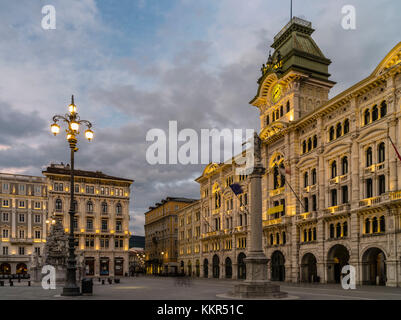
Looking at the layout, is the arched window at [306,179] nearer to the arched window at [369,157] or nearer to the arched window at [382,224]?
the arched window at [369,157]

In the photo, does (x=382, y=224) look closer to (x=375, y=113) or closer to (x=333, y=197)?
(x=333, y=197)

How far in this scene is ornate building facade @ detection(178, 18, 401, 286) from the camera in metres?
40.3

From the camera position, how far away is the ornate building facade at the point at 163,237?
111 meters

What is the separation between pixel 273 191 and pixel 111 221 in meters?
48.9

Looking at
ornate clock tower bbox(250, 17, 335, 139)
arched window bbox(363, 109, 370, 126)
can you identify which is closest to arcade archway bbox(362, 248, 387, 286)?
arched window bbox(363, 109, 370, 126)

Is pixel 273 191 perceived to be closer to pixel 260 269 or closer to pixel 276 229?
pixel 276 229

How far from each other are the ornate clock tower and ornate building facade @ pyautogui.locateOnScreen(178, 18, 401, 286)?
15 cm

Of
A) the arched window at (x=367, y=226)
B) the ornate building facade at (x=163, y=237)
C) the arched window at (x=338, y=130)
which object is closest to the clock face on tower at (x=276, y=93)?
the arched window at (x=338, y=130)

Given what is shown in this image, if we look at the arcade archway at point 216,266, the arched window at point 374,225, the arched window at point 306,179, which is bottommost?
the arcade archway at point 216,266

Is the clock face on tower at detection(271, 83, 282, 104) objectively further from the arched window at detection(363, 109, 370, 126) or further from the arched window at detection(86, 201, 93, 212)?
the arched window at detection(86, 201, 93, 212)

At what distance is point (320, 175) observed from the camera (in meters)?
49.8

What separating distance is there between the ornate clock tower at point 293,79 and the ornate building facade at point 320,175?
148mm

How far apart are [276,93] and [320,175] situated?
17.8 m
